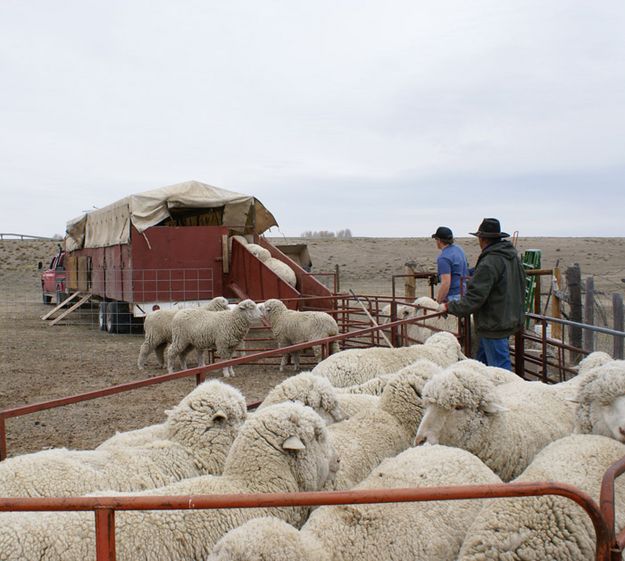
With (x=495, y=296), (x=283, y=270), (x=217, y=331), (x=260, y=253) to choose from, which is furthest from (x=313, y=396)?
(x=260, y=253)

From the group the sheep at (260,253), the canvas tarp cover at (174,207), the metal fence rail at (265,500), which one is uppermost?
the canvas tarp cover at (174,207)

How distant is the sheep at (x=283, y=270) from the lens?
12.6m

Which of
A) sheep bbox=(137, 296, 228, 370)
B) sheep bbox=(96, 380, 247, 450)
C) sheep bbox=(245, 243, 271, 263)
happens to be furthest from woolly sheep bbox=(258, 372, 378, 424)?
sheep bbox=(245, 243, 271, 263)

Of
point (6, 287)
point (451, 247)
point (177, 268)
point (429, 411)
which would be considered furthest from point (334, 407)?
point (6, 287)

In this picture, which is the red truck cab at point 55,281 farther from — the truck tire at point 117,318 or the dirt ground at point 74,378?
the truck tire at point 117,318

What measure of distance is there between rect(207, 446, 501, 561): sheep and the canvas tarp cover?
A: 450 inches

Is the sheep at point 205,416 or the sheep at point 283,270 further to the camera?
the sheep at point 283,270

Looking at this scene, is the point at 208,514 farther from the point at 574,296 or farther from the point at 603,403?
the point at 574,296

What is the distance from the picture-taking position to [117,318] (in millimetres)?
15078

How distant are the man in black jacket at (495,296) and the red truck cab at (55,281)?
18.8 m

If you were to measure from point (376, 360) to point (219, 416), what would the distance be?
102 inches

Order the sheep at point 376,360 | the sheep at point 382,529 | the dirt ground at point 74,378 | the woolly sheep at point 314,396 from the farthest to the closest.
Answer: the dirt ground at point 74,378, the sheep at point 376,360, the woolly sheep at point 314,396, the sheep at point 382,529

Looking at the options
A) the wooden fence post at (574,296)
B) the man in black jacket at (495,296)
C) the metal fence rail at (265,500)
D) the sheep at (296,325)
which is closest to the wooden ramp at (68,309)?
the sheep at (296,325)

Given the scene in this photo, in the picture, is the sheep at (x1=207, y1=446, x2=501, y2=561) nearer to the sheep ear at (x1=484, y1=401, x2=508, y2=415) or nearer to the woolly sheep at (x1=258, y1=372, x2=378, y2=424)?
A: the sheep ear at (x1=484, y1=401, x2=508, y2=415)
